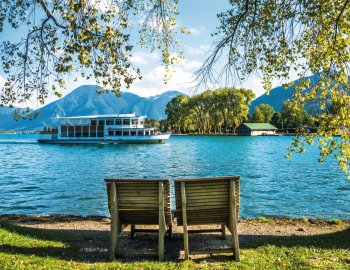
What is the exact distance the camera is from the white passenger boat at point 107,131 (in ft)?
265

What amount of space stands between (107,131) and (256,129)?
71.1 metres

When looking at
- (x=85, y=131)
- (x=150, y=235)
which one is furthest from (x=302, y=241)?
(x=85, y=131)

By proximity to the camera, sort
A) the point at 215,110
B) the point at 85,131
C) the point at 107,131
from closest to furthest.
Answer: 1. the point at 107,131
2. the point at 85,131
3. the point at 215,110

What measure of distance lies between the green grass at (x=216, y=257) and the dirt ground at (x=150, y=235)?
30 centimetres

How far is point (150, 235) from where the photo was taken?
788 centimetres

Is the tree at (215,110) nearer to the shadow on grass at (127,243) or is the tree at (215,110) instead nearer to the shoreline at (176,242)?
the shoreline at (176,242)

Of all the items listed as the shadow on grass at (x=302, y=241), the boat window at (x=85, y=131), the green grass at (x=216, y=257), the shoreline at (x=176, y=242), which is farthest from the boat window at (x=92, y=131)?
the shadow on grass at (x=302, y=241)

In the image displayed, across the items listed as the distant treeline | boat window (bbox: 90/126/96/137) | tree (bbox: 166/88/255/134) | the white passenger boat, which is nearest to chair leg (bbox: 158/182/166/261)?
the white passenger boat

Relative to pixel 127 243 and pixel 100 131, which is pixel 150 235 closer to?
pixel 127 243

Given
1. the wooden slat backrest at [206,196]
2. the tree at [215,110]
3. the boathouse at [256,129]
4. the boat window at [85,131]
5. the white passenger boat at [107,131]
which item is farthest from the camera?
the boathouse at [256,129]

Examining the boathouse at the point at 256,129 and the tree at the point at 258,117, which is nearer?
the boathouse at the point at 256,129

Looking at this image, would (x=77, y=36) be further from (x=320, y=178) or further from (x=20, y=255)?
(x=320, y=178)

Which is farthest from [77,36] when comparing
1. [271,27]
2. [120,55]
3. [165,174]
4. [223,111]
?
[223,111]

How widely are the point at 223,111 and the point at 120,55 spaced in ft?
384
